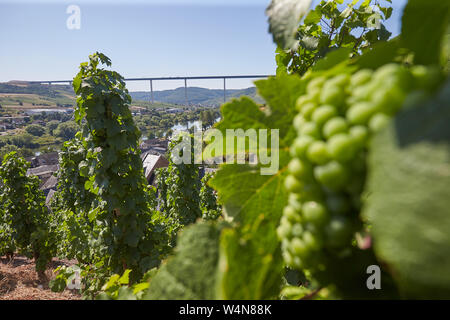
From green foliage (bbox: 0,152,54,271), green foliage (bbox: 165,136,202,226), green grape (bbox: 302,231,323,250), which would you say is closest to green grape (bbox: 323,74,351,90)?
green grape (bbox: 302,231,323,250)

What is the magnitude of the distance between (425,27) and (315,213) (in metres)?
0.45

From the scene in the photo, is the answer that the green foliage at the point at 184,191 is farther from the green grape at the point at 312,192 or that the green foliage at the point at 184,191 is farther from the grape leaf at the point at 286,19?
the green grape at the point at 312,192

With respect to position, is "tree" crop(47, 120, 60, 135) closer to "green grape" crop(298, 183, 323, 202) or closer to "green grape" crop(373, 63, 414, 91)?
"green grape" crop(298, 183, 323, 202)

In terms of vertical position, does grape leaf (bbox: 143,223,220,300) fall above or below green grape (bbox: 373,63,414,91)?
below

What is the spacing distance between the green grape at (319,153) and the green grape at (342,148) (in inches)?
0.7

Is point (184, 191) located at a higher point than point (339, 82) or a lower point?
lower

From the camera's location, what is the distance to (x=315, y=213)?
54 cm

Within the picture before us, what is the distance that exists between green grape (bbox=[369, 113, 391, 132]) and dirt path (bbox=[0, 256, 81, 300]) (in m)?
10.2

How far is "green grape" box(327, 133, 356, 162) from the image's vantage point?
492 millimetres

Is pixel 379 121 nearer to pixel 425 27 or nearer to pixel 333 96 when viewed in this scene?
pixel 333 96

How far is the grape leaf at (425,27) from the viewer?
1.82ft

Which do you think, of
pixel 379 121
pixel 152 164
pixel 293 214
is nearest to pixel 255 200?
pixel 293 214

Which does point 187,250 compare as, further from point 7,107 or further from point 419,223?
point 7,107
